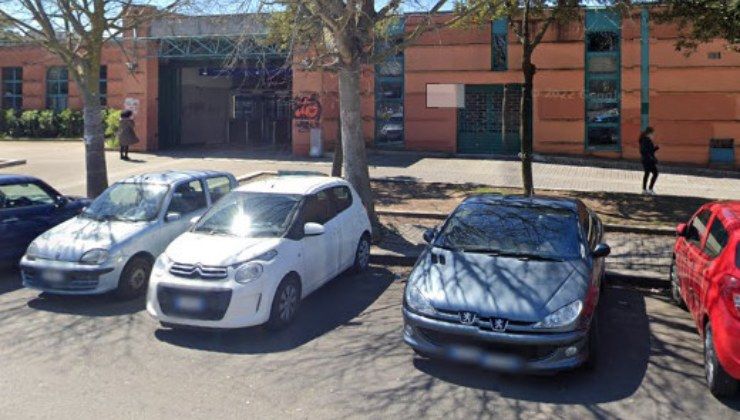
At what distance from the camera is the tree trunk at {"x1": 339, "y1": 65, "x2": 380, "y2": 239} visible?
11148 millimetres

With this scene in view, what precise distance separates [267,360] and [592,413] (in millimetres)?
2852

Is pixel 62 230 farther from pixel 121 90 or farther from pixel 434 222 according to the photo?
pixel 121 90

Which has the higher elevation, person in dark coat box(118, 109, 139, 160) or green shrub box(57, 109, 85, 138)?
green shrub box(57, 109, 85, 138)

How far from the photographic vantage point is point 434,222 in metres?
12.8

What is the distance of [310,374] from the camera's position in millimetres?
5828

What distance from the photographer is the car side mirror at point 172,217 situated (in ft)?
28.9

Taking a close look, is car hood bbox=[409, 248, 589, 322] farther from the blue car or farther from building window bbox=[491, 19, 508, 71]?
building window bbox=[491, 19, 508, 71]

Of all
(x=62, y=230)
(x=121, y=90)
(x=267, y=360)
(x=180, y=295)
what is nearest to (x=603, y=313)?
(x=267, y=360)

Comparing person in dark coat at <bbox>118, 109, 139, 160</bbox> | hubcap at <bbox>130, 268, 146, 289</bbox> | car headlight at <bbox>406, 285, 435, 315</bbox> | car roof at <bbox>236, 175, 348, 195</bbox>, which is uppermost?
person in dark coat at <bbox>118, 109, 139, 160</bbox>

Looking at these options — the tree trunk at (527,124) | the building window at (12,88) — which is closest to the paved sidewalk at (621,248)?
the tree trunk at (527,124)

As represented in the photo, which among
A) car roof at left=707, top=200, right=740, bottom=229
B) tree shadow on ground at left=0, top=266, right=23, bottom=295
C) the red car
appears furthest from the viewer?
tree shadow on ground at left=0, top=266, right=23, bottom=295

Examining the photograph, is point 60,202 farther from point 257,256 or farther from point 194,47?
point 194,47

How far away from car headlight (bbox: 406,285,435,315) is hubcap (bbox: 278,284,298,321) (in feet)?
5.11

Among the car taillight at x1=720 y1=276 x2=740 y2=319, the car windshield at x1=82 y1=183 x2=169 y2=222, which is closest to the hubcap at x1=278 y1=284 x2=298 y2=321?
the car windshield at x1=82 y1=183 x2=169 y2=222
